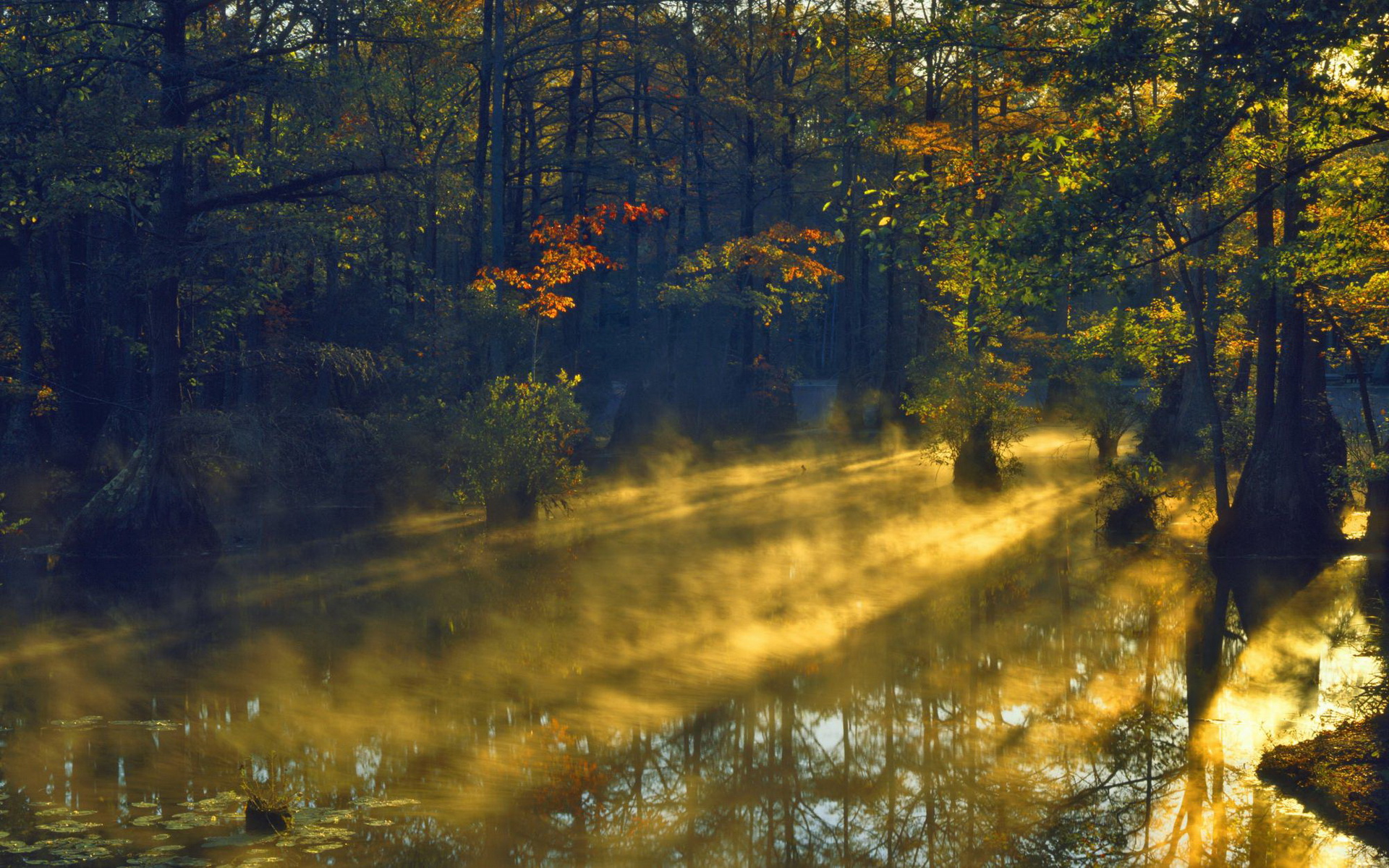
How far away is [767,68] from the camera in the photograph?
129 ft

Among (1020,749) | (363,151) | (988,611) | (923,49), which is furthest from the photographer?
(363,151)

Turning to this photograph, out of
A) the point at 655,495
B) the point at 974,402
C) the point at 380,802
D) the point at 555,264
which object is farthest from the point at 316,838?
the point at 555,264

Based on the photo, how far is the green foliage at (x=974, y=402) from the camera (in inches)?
984

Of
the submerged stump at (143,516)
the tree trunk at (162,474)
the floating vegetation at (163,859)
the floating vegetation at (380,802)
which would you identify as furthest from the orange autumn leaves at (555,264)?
the floating vegetation at (163,859)

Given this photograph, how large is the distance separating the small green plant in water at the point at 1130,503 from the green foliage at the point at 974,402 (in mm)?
4527

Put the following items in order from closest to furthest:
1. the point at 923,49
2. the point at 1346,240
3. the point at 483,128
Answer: the point at 1346,240 < the point at 923,49 < the point at 483,128

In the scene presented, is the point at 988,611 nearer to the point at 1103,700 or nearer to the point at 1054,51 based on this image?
the point at 1103,700

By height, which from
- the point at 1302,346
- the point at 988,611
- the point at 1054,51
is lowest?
the point at 988,611

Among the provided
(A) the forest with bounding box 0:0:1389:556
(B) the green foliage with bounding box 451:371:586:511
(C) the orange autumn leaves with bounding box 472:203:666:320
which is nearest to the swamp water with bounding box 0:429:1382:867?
(B) the green foliage with bounding box 451:371:586:511

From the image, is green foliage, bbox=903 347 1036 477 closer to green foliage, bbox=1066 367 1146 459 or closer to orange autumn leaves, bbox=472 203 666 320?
green foliage, bbox=1066 367 1146 459

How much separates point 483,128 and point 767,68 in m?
13.0

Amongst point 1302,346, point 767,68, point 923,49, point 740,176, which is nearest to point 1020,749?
point 923,49

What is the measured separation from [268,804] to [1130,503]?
603 inches

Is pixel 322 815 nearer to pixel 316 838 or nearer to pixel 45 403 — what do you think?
pixel 316 838
